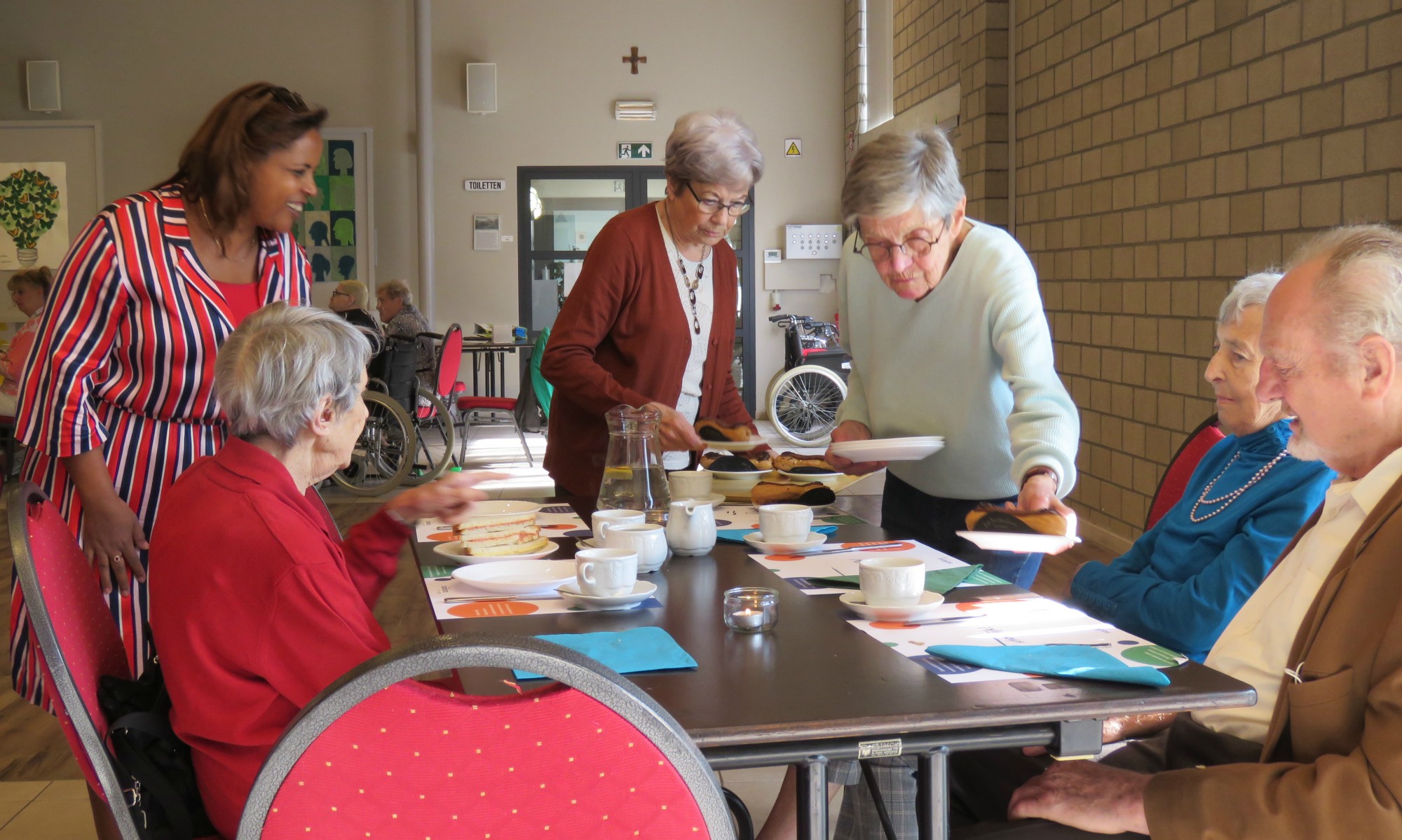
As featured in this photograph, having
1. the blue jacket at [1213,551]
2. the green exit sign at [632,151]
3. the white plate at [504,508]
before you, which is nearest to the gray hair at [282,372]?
the white plate at [504,508]

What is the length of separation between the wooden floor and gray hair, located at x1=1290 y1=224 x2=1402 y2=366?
4.84 feet

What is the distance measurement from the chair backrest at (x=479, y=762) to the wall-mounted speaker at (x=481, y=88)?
389 inches

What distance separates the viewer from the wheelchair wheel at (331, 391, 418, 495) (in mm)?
6727

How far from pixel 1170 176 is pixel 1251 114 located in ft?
1.91

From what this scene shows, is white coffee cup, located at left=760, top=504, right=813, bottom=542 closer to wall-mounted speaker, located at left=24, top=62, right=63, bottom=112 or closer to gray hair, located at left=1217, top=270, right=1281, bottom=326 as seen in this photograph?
gray hair, located at left=1217, top=270, right=1281, bottom=326

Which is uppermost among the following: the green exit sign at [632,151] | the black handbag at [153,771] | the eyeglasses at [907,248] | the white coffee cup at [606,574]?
the green exit sign at [632,151]

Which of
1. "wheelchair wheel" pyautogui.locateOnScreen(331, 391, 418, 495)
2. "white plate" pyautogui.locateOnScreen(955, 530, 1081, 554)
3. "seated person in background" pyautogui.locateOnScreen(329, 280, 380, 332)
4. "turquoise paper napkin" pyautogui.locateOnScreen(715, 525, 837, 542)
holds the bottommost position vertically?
"wheelchair wheel" pyautogui.locateOnScreen(331, 391, 418, 495)

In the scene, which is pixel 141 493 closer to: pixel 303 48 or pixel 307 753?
pixel 307 753

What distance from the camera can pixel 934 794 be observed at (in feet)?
3.84

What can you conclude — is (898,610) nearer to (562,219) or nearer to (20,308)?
(20,308)

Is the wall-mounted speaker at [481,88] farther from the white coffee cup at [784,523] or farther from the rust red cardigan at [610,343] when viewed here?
the white coffee cup at [784,523]

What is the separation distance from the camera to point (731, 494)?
2484 millimetres

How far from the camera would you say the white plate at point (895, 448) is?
6.51ft

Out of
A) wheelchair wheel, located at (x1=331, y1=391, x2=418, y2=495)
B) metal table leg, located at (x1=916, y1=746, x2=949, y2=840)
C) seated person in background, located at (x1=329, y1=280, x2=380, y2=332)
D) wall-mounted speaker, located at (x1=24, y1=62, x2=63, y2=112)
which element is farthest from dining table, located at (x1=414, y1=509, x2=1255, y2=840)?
wall-mounted speaker, located at (x1=24, y1=62, x2=63, y2=112)
